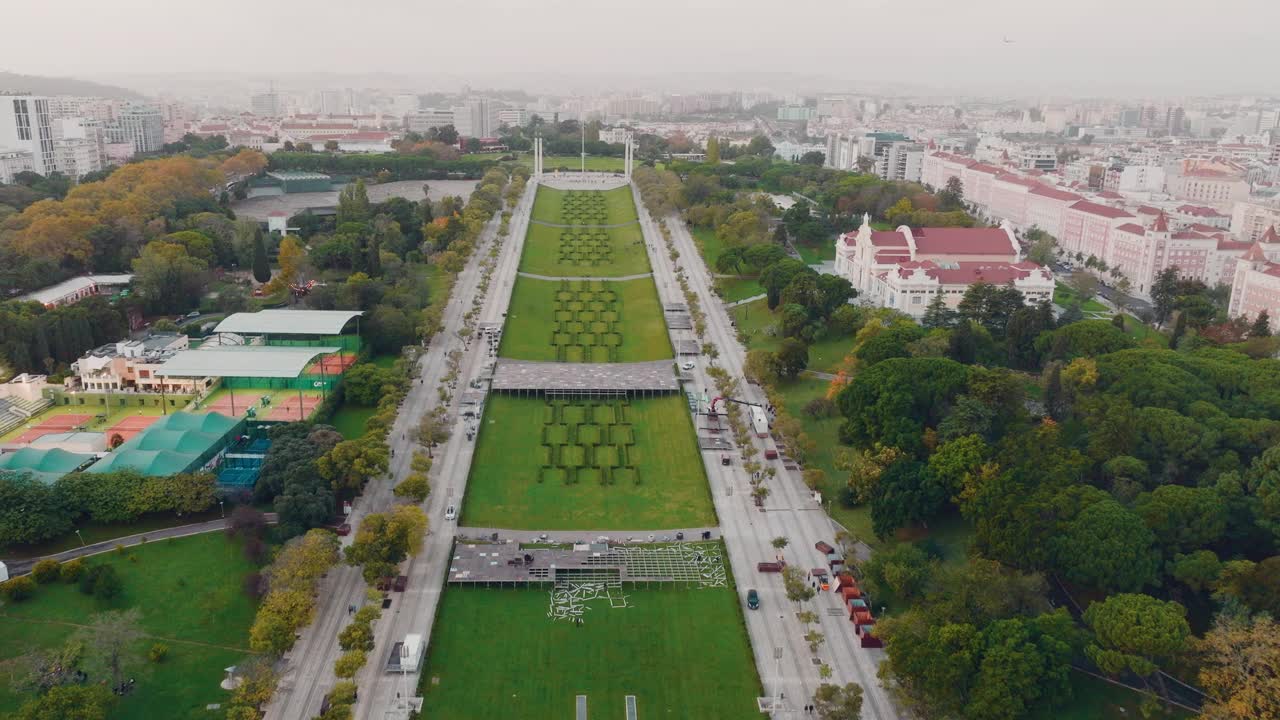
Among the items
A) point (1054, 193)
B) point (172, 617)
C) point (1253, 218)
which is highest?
point (1054, 193)

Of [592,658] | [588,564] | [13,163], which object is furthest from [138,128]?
[592,658]

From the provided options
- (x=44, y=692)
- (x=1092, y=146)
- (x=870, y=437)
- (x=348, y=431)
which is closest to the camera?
(x=44, y=692)

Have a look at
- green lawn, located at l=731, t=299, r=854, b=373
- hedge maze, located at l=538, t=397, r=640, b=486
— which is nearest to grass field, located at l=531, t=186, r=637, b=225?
green lawn, located at l=731, t=299, r=854, b=373

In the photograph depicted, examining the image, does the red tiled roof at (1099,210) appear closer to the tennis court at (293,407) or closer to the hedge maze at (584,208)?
the hedge maze at (584,208)

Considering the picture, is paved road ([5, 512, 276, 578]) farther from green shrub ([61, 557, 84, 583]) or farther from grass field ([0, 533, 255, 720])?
green shrub ([61, 557, 84, 583])

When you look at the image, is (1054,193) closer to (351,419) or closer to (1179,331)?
(1179,331)

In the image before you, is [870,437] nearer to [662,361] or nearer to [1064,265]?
[662,361]

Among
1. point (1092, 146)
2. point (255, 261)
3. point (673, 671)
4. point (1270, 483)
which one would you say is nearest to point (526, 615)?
point (673, 671)
